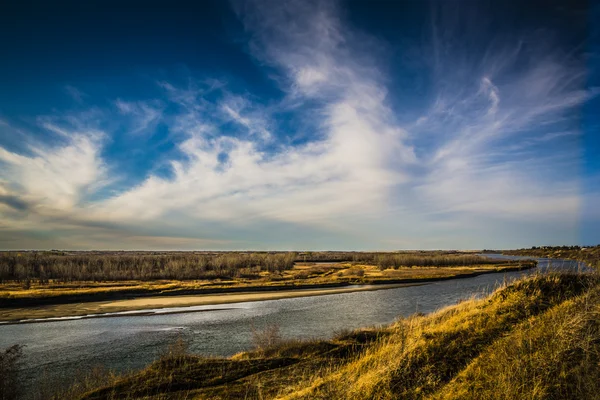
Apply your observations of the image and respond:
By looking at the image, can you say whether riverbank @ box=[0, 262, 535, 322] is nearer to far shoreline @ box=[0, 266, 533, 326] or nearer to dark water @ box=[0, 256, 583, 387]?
far shoreline @ box=[0, 266, 533, 326]

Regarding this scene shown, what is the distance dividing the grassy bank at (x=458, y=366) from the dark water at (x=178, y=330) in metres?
4.45

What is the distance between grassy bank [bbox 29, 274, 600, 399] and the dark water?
4451 mm

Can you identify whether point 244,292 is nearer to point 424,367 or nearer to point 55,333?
point 55,333

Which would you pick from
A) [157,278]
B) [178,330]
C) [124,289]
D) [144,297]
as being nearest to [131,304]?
[144,297]

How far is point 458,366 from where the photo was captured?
26.5 ft

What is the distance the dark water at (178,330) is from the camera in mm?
19947

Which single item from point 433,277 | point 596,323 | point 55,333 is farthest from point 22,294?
point 433,277

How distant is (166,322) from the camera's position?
31906 millimetres

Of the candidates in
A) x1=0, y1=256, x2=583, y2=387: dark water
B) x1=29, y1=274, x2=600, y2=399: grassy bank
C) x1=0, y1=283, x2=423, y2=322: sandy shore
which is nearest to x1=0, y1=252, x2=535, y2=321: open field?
x1=0, y1=283, x2=423, y2=322: sandy shore

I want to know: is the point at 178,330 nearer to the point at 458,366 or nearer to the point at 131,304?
the point at 131,304

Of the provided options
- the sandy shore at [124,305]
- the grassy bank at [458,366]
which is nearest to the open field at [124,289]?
the sandy shore at [124,305]

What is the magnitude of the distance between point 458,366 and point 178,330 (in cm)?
2472

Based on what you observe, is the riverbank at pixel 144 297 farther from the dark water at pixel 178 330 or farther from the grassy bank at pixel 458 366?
the grassy bank at pixel 458 366

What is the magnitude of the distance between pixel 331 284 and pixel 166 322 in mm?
34038
